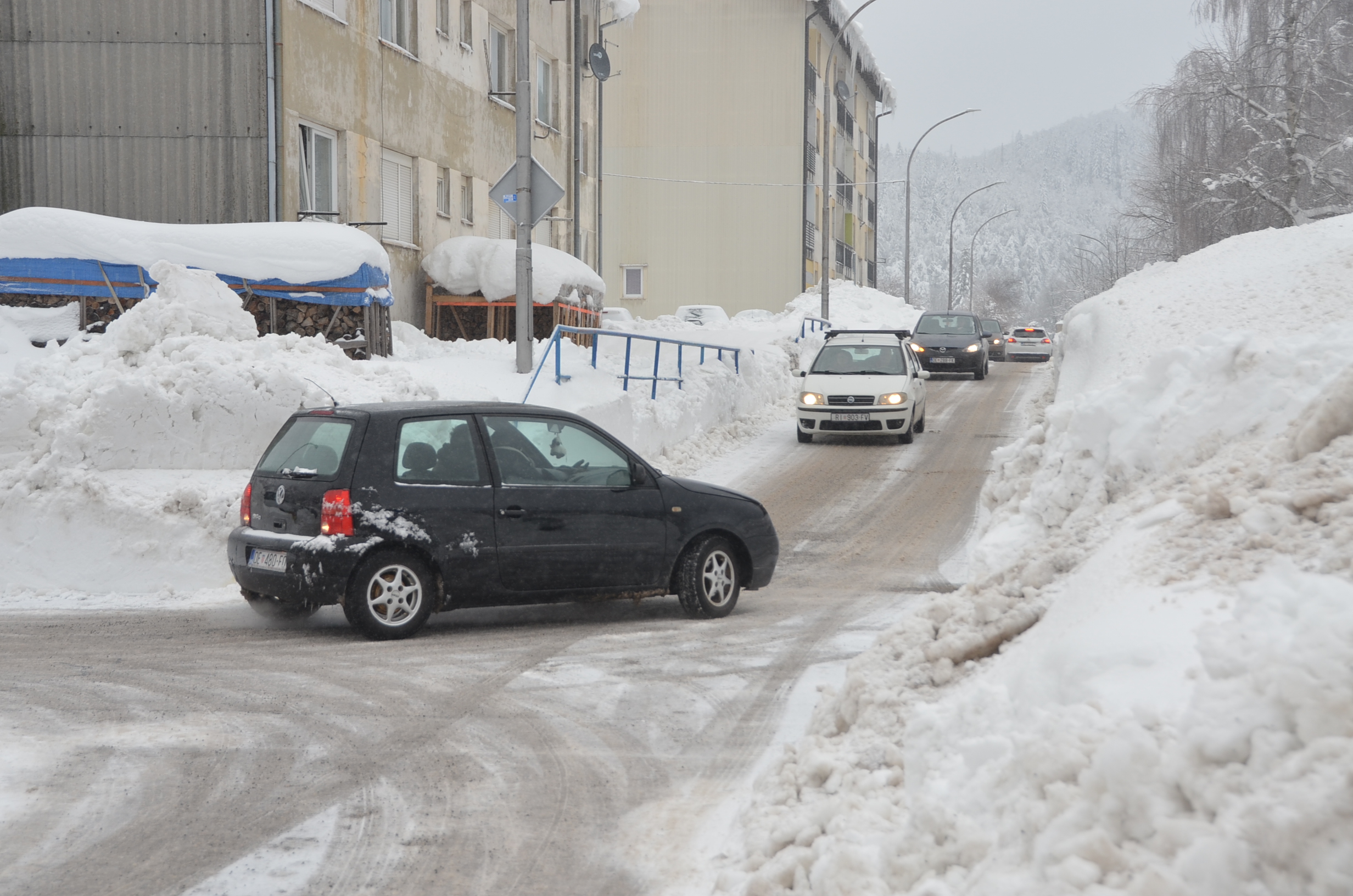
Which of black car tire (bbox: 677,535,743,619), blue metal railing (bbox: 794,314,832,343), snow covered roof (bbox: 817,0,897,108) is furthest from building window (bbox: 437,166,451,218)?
snow covered roof (bbox: 817,0,897,108)

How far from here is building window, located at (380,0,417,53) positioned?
73.3 ft

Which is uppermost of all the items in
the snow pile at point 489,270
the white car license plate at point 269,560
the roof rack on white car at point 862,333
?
the snow pile at point 489,270

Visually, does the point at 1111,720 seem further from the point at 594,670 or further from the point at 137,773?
the point at 594,670

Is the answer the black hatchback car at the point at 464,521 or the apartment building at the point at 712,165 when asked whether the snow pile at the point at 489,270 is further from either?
the apartment building at the point at 712,165

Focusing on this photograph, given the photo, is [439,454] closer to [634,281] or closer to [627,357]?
[627,357]

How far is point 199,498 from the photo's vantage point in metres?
10.8

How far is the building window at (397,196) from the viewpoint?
2250cm

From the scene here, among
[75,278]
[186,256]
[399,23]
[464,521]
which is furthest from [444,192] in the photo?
[464,521]

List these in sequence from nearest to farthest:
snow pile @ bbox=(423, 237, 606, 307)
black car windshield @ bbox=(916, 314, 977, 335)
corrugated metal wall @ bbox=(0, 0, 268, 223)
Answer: corrugated metal wall @ bbox=(0, 0, 268, 223) → snow pile @ bbox=(423, 237, 606, 307) → black car windshield @ bbox=(916, 314, 977, 335)

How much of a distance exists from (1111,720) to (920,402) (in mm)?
19142

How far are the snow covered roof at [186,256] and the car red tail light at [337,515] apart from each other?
7.39 metres

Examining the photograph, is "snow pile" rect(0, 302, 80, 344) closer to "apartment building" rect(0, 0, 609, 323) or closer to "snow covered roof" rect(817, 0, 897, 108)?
"apartment building" rect(0, 0, 609, 323)

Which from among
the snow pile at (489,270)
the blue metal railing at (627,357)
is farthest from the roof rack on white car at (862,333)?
the snow pile at (489,270)

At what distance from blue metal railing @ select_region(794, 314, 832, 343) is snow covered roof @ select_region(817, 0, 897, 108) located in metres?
11.1
